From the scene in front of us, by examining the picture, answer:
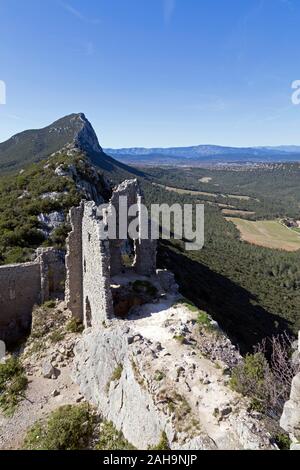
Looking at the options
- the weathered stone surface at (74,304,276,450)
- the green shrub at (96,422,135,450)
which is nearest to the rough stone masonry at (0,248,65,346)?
the weathered stone surface at (74,304,276,450)

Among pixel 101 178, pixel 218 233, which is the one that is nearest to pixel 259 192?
pixel 218 233

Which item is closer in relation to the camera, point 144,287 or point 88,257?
point 88,257

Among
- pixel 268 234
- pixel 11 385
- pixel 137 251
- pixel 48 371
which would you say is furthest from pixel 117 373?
pixel 268 234

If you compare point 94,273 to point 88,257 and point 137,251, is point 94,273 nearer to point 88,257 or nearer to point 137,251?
point 88,257

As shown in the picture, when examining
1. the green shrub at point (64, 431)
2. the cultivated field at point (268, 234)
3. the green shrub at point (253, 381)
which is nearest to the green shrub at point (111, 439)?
the green shrub at point (64, 431)

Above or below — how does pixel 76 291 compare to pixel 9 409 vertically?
above
